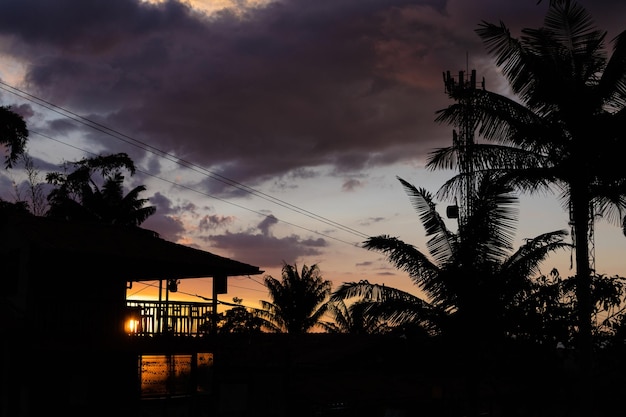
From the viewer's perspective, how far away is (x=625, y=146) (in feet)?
60.7

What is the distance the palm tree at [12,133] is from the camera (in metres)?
34.5

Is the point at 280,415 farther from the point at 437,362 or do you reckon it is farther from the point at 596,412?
the point at 596,412

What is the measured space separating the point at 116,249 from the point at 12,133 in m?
15.2

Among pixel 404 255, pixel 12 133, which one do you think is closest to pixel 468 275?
pixel 404 255

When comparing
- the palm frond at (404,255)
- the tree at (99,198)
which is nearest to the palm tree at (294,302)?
the tree at (99,198)

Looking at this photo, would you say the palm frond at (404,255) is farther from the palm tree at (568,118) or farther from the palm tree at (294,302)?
the palm tree at (294,302)

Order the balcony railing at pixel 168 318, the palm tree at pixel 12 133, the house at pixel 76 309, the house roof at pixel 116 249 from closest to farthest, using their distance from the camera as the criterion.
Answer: the house at pixel 76 309 < the house roof at pixel 116 249 < the balcony railing at pixel 168 318 < the palm tree at pixel 12 133

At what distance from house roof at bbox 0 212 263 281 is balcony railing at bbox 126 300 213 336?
1.21m

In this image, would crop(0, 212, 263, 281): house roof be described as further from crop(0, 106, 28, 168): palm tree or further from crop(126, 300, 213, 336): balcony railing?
crop(0, 106, 28, 168): palm tree

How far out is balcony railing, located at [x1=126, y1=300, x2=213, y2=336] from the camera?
22984 millimetres

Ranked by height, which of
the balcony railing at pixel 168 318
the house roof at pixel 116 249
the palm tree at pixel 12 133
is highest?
the palm tree at pixel 12 133

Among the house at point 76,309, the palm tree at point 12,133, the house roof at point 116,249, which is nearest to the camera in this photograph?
the house at point 76,309

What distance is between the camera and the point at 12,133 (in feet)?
114

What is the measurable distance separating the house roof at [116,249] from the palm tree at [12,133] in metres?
11.5
